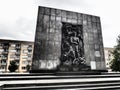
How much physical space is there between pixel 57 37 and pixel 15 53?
43888 millimetres

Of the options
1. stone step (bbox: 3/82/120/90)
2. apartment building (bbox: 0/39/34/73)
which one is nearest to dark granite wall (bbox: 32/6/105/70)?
stone step (bbox: 3/82/120/90)

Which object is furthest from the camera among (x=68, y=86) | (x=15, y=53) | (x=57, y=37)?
(x=15, y=53)

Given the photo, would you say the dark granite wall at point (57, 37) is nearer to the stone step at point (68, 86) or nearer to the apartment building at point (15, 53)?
the stone step at point (68, 86)

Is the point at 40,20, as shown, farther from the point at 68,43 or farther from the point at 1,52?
the point at 1,52

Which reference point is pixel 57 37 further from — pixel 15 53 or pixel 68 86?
pixel 15 53

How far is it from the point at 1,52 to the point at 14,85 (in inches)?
1880

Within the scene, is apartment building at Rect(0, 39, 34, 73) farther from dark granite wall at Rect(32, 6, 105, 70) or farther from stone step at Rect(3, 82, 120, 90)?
stone step at Rect(3, 82, 120, 90)

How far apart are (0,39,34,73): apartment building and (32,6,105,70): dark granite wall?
140 feet

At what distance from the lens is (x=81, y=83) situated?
246 inches

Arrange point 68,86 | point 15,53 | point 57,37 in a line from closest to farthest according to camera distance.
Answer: point 68,86, point 57,37, point 15,53

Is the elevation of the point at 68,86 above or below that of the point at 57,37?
below

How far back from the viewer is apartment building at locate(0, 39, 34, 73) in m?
47.3

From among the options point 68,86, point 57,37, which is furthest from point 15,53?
point 68,86

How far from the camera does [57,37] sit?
34.1 ft
